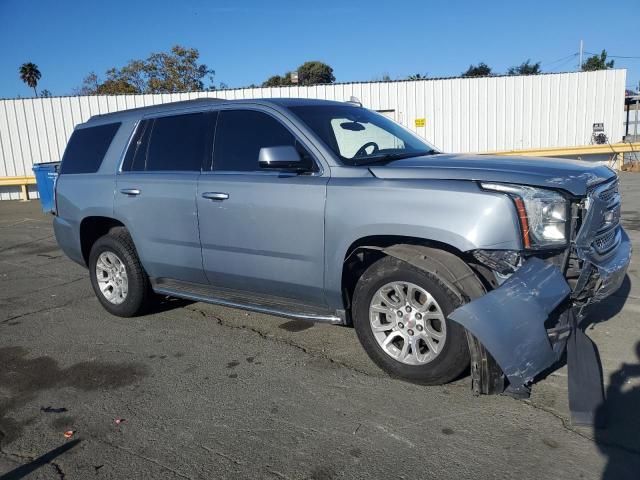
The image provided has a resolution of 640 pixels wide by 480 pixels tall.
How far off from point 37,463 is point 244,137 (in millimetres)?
2750

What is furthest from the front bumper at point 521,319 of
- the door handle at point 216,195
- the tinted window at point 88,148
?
the tinted window at point 88,148

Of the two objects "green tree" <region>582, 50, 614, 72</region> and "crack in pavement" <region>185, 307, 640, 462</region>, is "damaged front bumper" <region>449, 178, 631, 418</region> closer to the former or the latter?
"crack in pavement" <region>185, 307, 640, 462</region>

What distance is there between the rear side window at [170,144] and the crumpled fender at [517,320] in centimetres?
275

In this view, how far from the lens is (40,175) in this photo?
12680mm

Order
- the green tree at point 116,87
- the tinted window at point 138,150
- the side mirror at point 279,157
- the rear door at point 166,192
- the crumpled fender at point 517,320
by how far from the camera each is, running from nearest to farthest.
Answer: the crumpled fender at point 517,320 < the side mirror at point 279,157 < the rear door at point 166,192 < the tinted window at point 138,150 < the green tree at point 116,87

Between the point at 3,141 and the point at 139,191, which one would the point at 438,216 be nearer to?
the point at 139,191

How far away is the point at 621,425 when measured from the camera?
3049 millimetres

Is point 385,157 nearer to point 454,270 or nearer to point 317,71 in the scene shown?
point 454,270

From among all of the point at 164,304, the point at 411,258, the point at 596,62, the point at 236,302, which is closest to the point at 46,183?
the point at 164,304

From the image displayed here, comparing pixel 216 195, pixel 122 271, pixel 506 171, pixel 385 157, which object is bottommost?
pixel 122 271

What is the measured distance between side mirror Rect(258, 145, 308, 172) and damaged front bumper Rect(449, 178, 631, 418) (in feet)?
5.24

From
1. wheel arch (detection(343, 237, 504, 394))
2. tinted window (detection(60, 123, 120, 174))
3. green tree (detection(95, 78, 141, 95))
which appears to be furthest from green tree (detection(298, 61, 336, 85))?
wheel arch (detection(343, 237, 504, 394))

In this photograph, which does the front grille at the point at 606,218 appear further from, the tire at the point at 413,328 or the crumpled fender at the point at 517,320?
the tire at the point at 413,328

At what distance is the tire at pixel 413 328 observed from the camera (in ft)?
11.1
